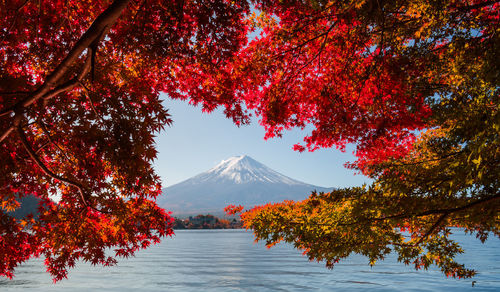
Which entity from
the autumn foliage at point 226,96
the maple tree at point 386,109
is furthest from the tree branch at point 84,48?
the maple tree at point 386,109

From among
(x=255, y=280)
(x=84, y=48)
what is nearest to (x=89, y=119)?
(x=84, y=48)

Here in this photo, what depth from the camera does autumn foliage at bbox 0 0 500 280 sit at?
3738mm

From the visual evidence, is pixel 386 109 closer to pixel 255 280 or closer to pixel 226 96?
pixel 226 96

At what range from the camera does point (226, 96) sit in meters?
6.77

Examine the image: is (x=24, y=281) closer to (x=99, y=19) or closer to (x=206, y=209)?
(x=99, y=19)

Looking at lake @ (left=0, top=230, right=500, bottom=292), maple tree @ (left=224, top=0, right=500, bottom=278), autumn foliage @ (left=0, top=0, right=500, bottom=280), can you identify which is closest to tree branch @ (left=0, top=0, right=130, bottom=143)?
autumn foliage @ (left=0, top=0, right=500, bottom=280)

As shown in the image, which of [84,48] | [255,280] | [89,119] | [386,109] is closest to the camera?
[84,48]

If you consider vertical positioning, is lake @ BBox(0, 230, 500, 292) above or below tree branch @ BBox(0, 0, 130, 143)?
below

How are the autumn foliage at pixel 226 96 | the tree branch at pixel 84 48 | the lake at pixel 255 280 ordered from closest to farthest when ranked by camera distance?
the tree branch at pixel 84 48, the autumn foliage at pixel 226 96, the lake at pixel 255 280

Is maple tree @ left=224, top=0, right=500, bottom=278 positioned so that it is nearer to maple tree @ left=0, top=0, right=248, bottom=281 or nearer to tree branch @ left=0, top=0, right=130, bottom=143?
maple tree @ left=0, top=0, right=248, bottom=281

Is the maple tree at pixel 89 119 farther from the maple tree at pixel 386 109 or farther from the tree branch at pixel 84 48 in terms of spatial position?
the maple tree at pixel 386 109

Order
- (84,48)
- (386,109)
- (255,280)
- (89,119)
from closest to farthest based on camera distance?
(84,48) < (89,119) < (386,109) < (255,280)

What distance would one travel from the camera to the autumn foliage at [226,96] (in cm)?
374

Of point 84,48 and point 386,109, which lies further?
point 386,109
